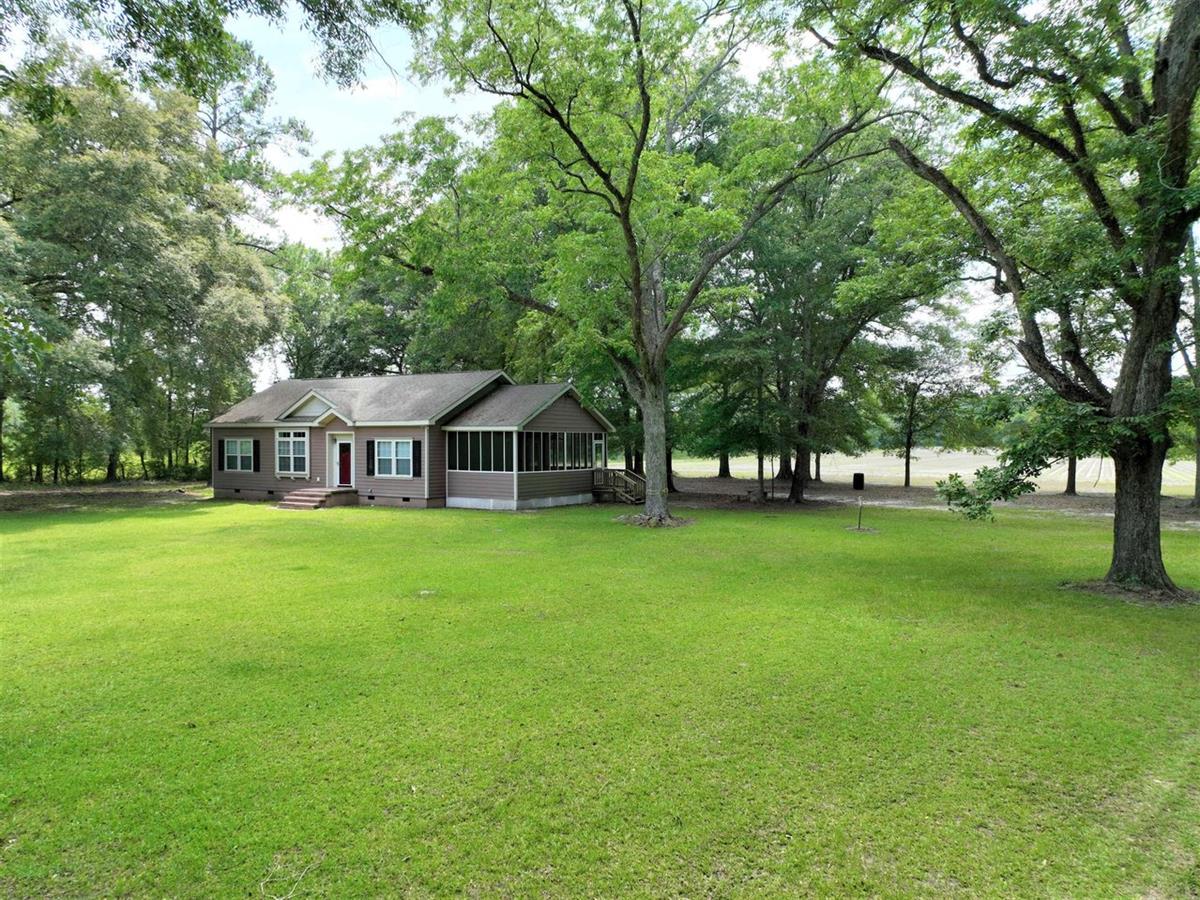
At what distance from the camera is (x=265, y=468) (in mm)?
22734

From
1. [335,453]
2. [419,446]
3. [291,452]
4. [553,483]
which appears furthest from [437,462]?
[291,452]

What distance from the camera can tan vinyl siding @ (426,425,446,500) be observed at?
2012cm

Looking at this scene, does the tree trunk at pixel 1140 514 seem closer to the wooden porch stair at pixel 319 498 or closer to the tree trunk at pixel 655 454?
the tree trunk at pixel 655 454

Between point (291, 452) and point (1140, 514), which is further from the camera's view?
point (291, 452)

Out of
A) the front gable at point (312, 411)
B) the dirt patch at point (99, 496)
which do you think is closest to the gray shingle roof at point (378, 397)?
the front gable at point (312, 411)

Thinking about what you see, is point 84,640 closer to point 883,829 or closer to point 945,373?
point 883,829

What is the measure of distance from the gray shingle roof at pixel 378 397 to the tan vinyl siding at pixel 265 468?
466mm

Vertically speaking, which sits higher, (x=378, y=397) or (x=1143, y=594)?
(x=378, y=397)

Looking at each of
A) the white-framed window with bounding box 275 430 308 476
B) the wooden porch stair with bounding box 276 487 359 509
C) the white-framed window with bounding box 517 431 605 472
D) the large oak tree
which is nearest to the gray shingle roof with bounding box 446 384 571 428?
the white-framed window with bounding box 517 431 605 472

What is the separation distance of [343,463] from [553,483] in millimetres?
7267

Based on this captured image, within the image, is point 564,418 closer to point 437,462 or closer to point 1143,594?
point 437,462

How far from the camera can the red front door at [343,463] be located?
21641 mm

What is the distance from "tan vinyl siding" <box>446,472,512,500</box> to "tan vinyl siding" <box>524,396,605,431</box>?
5.75ft

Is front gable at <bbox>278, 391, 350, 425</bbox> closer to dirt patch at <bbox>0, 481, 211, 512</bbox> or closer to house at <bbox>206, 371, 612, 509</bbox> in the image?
house at <bbox>206, 371, 612, 509</bbox>
